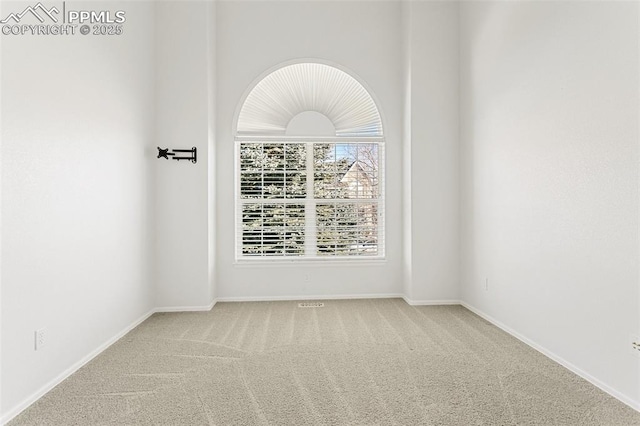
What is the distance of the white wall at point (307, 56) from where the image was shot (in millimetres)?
4316

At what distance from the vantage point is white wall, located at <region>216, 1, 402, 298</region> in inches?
170

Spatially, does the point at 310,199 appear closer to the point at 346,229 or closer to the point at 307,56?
the point at 346,229

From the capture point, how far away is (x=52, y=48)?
2.30 metres

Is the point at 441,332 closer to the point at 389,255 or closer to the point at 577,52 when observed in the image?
the point at 389,255

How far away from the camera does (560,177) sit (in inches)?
101

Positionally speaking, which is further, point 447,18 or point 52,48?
point 447,18

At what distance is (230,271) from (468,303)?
2.65 meters

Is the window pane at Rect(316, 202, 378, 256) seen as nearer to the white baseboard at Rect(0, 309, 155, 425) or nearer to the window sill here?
the window sill

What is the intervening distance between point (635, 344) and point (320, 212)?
3.10 m

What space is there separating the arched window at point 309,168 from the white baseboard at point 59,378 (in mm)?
1538

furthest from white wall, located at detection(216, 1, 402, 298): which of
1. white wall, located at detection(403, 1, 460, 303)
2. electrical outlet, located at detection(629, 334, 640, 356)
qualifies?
electrical outlet, located at detection(629, 334, 640, 356)

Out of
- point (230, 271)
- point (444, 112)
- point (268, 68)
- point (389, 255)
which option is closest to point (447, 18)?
point (444, 112)

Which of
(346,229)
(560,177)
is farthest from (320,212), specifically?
(560,177)

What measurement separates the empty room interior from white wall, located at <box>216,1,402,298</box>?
2 cm
